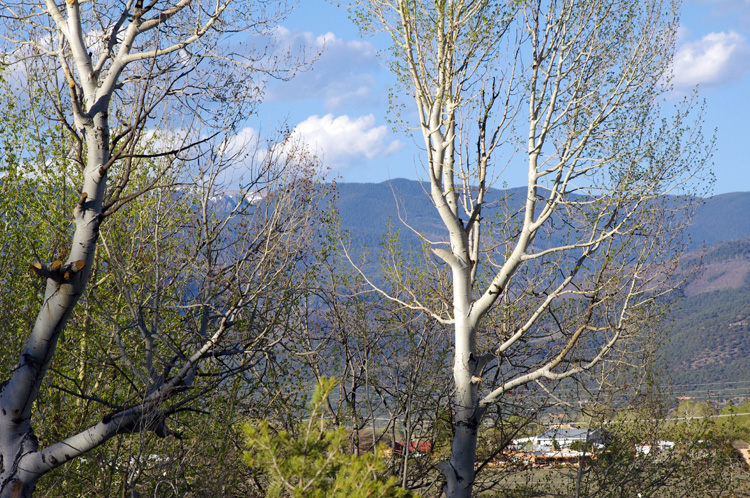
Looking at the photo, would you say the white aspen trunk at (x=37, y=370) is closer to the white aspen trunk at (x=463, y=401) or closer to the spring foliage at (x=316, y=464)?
the spring foliage at (x=316, y=464)

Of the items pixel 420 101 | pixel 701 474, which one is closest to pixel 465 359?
pixel 420 101

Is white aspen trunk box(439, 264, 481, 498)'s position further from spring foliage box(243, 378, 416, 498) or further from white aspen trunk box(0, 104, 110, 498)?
white aspen trunk box(0, 104, 110, 498)

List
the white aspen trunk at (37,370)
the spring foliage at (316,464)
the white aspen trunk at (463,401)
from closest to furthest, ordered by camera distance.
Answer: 1. the spring foliage at (316,464)
2. the white aspen trunk at (37,370)
3. the white aspen trunk at (463,401)

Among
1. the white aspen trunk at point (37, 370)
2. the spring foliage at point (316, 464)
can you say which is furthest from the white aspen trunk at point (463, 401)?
the white aspen trunk at point (37, 370)

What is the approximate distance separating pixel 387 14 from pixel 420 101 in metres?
1.42

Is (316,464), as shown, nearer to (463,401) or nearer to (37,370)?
(37,370)

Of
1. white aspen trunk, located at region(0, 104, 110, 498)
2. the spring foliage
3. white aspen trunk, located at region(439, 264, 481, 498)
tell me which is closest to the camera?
the spring foliage

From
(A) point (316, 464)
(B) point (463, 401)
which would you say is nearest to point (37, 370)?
(A) point (316, 464)

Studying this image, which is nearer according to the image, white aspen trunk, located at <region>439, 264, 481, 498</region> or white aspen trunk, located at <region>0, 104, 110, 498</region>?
white aspen trunk, located at <region>0, 104, 110, 498</region>

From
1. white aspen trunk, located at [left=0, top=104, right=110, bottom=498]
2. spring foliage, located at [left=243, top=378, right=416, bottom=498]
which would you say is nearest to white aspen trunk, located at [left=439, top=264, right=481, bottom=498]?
spring foliage, located at [left=243, top=378, right=416, bottom=498]

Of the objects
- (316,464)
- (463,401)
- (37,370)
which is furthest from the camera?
(463,401)

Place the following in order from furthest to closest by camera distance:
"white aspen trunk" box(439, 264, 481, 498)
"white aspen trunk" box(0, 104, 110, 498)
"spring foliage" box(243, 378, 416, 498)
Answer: "white aspen trunk" box(439, 264, 481, 498) < "white aspen trunk" box(0, 104, 110, 498) < "spring foliage" box(243, 378, 416, 498)

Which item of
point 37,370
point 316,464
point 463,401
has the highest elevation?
point 37,370

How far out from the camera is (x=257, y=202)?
10.7m
